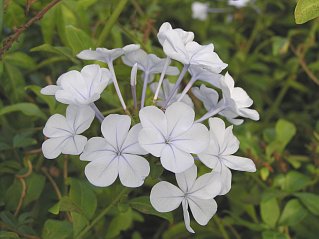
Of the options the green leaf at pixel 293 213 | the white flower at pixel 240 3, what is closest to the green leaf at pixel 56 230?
the green leaf at pixel 293 213

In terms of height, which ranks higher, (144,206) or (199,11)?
(144,206)

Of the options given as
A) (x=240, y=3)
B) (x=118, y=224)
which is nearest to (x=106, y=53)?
(x=118, y=224)

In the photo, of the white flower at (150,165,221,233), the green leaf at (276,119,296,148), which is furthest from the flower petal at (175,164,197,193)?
the green leaf at (276,119,296,148)

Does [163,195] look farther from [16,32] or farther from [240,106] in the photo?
[16,32]

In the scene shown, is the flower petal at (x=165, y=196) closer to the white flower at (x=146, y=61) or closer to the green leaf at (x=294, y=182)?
the white flower at (x=146, y=61)

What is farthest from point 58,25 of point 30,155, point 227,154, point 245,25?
point 245,25

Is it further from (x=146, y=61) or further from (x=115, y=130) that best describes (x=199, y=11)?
(x=115, y=130)
